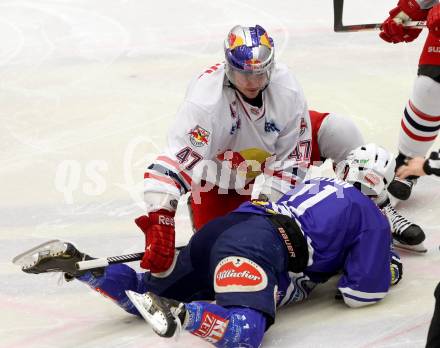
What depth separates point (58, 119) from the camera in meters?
5.05

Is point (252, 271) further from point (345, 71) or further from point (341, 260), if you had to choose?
point (345, 71)

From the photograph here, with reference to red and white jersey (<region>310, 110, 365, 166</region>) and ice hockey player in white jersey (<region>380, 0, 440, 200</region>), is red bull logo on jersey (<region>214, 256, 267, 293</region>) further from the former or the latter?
ice hockey player in white jersey (<region>380, 0, 440, 200</region>)

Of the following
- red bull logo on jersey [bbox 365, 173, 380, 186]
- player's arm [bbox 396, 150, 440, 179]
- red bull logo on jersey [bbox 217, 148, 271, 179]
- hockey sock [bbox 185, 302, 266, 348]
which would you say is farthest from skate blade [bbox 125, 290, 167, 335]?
red bull logo on jersey [bbox 217, 148, 271, 179]

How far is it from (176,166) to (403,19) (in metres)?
1.32

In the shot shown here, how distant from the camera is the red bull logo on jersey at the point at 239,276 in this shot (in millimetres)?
2600

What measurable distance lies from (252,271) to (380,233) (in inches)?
17.3

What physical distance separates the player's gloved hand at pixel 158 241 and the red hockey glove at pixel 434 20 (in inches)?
52.0

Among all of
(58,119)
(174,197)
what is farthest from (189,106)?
(58,119)

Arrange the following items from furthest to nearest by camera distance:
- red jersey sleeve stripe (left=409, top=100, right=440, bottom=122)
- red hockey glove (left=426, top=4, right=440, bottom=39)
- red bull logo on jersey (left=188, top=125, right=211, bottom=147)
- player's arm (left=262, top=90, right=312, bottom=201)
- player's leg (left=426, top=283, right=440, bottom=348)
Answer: red jersey sleeve stripe (left=409, top=100, right=440, bottom=122), red hockey glove (left=426, top=4, right=440, bottom=39), player's arm (left=262, top=90, right=312, bottom=201), red bull logo on jersey (left=188, top=125, right=211, bottom=147), player's leg (left=426, top=283, right=440, bottom=348)

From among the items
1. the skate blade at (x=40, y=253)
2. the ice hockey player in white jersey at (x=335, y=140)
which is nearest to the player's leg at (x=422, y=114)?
the ice hockey player in white jersey at (x=335, y=140)

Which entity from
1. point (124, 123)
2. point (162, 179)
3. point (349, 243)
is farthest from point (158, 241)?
point (124, 123)

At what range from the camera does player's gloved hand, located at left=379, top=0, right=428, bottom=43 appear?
3824 millimetres

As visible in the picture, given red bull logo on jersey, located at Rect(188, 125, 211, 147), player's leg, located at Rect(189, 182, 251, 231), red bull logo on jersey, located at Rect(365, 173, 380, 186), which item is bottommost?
player's leg, located at Rect(189, 182, 251, 231)

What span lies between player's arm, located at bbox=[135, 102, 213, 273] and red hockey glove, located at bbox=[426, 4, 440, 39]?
1018 mm
